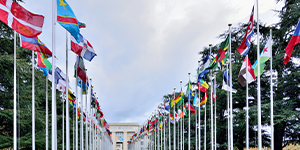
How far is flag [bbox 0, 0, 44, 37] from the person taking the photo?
948cm

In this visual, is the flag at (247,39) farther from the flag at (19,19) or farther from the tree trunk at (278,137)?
the tree trunk at (278,137)

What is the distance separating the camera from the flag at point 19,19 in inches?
373

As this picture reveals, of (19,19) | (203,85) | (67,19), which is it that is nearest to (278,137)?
(203,85)

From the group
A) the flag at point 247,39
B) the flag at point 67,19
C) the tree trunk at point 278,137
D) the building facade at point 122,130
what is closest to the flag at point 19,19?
the flag at point 67,19

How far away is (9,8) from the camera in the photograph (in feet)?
31.3

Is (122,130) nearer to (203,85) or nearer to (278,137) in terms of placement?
(278,137)

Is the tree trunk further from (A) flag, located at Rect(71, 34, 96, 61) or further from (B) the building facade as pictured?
(B) the building facade

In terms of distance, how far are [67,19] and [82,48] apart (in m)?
2.45

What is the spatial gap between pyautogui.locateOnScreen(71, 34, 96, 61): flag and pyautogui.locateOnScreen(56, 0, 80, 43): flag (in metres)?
2.04

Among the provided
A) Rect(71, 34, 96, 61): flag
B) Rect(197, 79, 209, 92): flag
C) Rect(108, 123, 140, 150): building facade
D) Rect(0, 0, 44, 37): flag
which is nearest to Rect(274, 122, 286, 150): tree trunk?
Rect(197, 79, 209, 92): flag

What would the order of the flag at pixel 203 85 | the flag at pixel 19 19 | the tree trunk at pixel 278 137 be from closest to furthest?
1. the flag at pixel 19 19
2. the flag at pixel 203 85
3. the tree trunk at pixel 278 137

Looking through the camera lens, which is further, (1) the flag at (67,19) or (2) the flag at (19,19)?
(1) the flag at (67,19)

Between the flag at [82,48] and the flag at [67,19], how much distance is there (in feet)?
6.70

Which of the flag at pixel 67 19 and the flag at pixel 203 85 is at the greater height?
the flag at pixel 67 19
